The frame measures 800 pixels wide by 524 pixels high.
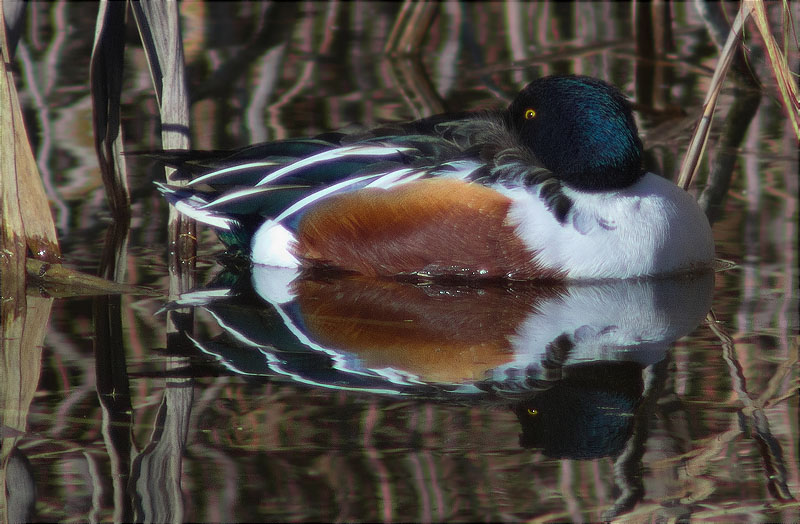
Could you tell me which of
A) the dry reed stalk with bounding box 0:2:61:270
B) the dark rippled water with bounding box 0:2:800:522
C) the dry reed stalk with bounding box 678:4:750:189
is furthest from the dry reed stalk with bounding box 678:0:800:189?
the dry reed stalk with bounding box 0:2:61:270

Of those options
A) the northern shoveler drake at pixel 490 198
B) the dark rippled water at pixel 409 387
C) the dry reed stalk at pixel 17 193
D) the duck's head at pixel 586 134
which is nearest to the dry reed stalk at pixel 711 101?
the northern shoveler drake at pixel 490 198

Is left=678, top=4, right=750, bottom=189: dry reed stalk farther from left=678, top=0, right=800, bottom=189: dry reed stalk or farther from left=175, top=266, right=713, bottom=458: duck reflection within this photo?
left=175, top=266, right=713, bottom=458: duck reflection

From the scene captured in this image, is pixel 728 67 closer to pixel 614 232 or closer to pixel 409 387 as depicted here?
pixel 614 232

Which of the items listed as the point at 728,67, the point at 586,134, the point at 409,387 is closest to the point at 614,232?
the point at 586,134

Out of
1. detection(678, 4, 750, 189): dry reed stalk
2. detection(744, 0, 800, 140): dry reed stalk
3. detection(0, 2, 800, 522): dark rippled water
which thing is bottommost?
detection(0, 2, 800, 522): dark rippled water

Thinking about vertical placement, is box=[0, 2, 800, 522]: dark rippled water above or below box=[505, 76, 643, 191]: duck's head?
below

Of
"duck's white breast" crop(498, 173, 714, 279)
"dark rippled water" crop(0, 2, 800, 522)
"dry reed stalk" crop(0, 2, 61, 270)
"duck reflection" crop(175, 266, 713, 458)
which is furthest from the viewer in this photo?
"duck's white breast" crop(498, 173, 714, 279)

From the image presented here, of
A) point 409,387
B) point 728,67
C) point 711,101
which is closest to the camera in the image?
point 409,387
